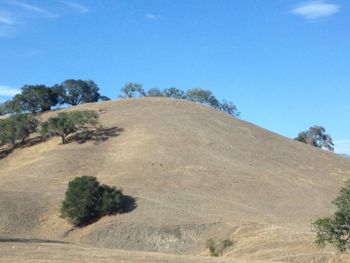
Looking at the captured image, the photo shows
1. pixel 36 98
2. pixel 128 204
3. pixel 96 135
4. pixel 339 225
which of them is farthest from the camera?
pixel 36 98

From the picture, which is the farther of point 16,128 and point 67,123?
point 16,128

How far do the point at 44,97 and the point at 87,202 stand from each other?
6690cm

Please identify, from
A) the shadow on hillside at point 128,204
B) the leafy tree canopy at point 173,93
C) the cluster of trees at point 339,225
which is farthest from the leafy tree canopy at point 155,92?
the cluster of trees at point 339,225

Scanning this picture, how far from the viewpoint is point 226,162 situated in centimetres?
8050

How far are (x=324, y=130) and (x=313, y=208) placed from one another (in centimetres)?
8413

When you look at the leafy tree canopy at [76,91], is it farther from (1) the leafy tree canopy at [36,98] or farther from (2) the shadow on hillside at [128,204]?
(2) the shadow on hillside at [128,204]

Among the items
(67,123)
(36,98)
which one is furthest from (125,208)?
(36,98)

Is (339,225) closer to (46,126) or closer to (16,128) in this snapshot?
(46,126)

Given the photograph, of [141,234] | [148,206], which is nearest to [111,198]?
[148,206]

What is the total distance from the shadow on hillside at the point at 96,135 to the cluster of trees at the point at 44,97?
28.5 m

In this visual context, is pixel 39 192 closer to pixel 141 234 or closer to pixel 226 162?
pixel 141 234

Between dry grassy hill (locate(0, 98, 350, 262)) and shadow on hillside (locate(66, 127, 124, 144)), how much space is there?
1.68 m

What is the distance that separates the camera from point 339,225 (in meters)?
26.9

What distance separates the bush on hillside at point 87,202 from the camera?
58.4m
